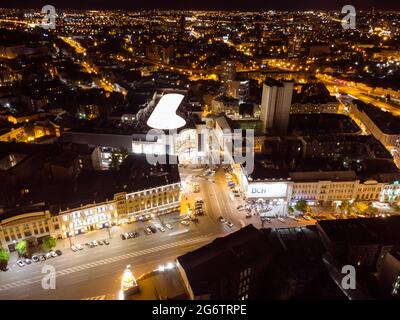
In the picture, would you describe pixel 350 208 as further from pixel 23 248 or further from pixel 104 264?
pixel 23 248

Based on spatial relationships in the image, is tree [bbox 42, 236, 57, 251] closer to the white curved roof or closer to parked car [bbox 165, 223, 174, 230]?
parked car [bbox 165, 223, 174, 230]

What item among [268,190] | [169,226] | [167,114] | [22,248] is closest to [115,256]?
[169,226]

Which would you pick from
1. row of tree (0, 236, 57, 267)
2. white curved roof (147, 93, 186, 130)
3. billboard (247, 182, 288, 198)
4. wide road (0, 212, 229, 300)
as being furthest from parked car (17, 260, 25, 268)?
white curved roof (147, 93, 186, 130)

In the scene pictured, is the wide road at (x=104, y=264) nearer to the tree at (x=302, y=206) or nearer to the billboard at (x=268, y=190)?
the billboard at (x=268, y=190)

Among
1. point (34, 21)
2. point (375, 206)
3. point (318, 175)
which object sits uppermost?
point (34, 21)

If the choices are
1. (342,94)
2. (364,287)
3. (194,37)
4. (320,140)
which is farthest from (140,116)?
(194,37)

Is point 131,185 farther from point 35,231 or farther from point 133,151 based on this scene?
point 133,151

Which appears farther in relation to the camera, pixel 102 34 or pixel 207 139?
pixel 102 34
